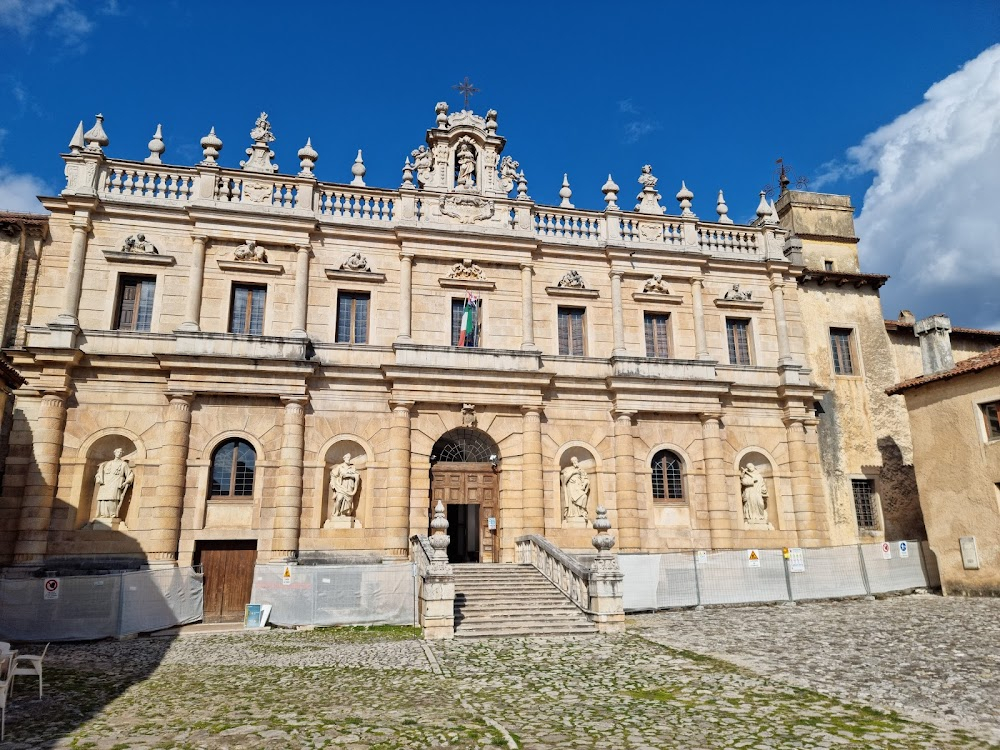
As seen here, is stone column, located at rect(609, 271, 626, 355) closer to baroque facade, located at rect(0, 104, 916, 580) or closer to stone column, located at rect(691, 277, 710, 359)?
baroque facade, located at rect(0, 104, 916, 580)

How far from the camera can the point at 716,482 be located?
77.5 ft

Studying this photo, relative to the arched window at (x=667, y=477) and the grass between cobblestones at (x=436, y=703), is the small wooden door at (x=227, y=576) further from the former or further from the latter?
the arched window at (x=667, y=477)

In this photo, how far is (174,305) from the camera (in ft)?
70.7

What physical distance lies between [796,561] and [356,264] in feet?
55.4

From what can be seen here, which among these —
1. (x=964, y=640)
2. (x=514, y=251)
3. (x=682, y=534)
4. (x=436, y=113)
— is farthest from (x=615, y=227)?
(x=964, y=640)

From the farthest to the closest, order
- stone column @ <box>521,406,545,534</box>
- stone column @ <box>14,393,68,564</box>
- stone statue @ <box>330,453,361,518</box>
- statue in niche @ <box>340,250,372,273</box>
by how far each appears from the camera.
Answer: statue in niche @ <box>340,250,372,273</box>, stone column @ <box>521,406,545,534</box>, stone statue @ <box>330,453,361,518</box>, stone column @ <box>14,393,68,564</box>

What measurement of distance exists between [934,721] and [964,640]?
6679 mm

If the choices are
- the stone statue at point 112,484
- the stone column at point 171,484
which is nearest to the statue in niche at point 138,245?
the stone column at point 171,484

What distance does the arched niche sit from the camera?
79.2 ft

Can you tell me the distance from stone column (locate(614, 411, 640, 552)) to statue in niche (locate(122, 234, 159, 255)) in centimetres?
1635

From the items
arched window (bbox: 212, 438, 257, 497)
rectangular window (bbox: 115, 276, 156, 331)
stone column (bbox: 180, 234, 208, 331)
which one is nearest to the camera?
arched window (bbox: 212, 438, 257, 497)

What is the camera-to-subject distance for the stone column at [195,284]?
21.2 metres

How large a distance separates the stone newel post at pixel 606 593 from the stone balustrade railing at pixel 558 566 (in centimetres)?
32

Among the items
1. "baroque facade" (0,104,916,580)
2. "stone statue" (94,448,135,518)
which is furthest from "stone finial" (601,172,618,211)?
"stone statue" (94,448,135,518)
